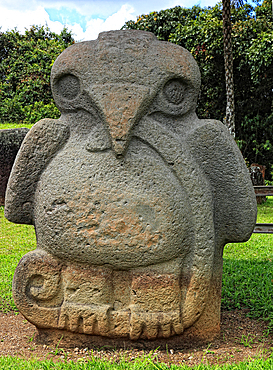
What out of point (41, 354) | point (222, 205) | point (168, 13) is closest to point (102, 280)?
point (41, 354)

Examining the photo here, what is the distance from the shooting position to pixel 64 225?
232 cm

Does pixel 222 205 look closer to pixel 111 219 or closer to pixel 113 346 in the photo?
pixel 111 219

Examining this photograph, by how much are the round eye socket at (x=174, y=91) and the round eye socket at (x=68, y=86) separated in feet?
1.80

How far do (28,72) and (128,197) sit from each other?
11.5m

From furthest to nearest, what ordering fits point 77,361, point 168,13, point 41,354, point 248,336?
1. point 168,13
2. point 248,336
3. point 41,354
4. point 77,361

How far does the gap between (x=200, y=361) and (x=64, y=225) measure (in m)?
1.10

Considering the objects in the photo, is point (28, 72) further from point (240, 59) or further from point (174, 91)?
point (174, 91)

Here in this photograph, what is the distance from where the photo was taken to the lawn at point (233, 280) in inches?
84.0

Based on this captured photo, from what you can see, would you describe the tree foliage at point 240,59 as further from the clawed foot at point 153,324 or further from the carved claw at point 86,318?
the carved claw at point 86,318

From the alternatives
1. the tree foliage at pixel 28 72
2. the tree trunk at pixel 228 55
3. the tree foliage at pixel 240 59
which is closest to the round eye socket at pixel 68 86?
the tree trunk at pixel 228 55

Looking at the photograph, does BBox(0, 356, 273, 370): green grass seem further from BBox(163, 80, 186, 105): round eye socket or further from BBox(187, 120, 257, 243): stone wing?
BBox(163, 80, 186, 105): round eye socket

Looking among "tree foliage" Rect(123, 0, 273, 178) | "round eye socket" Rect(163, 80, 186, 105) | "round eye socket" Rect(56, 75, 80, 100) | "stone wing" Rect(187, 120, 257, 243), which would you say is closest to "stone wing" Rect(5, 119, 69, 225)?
"round eye socket" Rect(56, 75, 80, 100)

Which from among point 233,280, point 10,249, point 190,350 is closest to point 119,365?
point 190,350

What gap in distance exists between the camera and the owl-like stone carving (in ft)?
7.50
